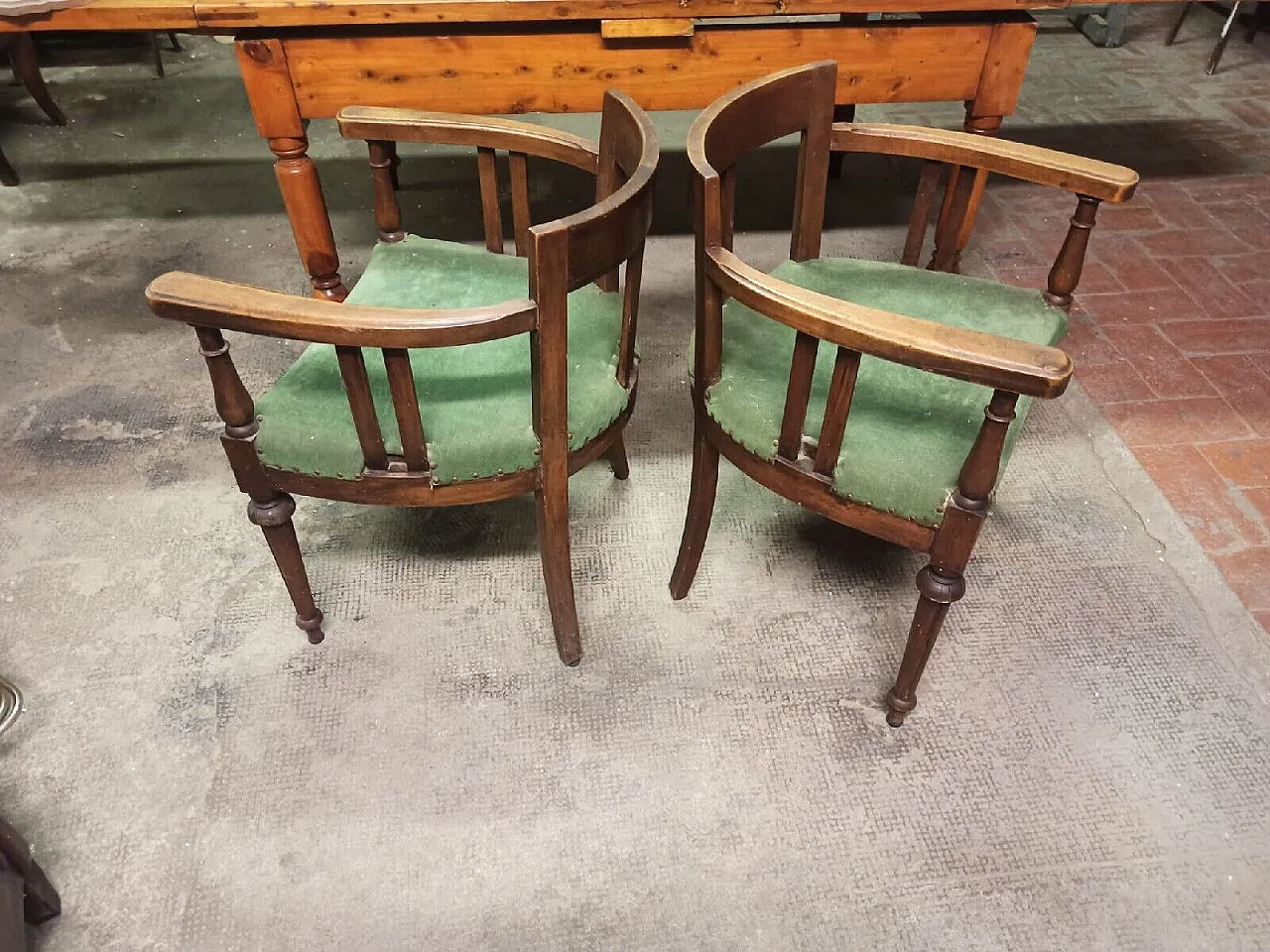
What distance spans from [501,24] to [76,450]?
53.1 inches

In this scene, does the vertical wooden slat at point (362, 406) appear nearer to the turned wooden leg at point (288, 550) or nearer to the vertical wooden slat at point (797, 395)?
the turned wooden leg at point (288, 550)

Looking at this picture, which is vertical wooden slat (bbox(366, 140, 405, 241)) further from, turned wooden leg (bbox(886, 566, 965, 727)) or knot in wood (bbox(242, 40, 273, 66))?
turned wooden leg (bbox(886, 566, 965, 727))

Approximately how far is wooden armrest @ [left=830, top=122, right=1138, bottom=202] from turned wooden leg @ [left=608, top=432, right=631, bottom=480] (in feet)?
2.43

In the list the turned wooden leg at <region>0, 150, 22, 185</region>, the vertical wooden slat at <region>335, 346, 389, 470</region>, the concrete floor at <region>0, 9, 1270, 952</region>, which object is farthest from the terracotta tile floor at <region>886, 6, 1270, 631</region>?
the turned wooden leg at <region>0, 150, 22, 185</region>

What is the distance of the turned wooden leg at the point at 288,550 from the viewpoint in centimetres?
143

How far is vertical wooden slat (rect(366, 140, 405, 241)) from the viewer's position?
1.66 meters

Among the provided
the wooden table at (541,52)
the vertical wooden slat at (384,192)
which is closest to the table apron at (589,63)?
the wooden table at (541,52)

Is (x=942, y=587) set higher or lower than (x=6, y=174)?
higher

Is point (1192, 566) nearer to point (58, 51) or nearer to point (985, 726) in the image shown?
point (985, 726)

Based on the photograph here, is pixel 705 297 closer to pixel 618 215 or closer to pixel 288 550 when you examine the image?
pixel 618 215

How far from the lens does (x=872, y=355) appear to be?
3.74 feet

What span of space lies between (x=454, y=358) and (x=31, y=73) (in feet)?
9.54

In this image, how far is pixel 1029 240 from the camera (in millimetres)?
2758

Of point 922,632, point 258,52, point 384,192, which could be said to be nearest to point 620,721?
point 922,632
